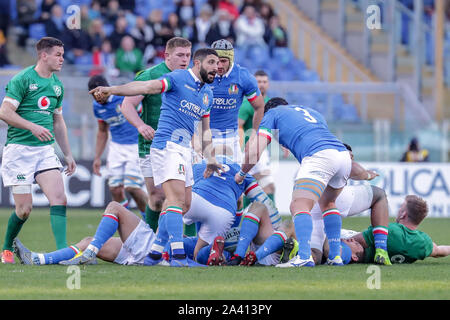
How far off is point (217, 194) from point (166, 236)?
71 cm

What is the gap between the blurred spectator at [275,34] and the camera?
71.4 feet

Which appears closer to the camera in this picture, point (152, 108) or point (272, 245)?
point (272, 245)

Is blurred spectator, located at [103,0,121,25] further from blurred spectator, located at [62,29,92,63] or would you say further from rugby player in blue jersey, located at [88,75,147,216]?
rugby player in blue jersey, located at [88,75,147,216]

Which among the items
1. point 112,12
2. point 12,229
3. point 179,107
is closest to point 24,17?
point 112,12

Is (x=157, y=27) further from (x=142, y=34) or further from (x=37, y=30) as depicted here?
(x=37, y=30)

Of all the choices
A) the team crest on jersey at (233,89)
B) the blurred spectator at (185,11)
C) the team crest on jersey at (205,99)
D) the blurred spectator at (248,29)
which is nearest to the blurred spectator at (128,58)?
the blurred spectator at (185,11)

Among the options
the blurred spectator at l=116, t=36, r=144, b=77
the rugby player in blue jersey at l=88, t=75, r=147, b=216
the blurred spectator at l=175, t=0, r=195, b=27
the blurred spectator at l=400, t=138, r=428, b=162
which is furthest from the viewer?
the blurred spectator at l=175, t=0, r=195, b=27

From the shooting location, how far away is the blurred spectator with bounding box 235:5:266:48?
2130 centimetres

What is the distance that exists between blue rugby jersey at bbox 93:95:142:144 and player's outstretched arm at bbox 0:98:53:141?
3.10m

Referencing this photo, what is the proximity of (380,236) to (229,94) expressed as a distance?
2812 mm

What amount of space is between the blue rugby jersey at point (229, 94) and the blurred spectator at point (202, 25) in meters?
9.47

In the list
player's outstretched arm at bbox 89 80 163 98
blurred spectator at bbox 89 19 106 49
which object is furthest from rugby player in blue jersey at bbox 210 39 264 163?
blurred spectator at bbox 89 19 106 49

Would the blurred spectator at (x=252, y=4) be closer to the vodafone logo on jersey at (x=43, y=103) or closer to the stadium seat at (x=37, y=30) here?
the stadium seat at (x=37, y=30)

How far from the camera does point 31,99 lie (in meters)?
9.18
